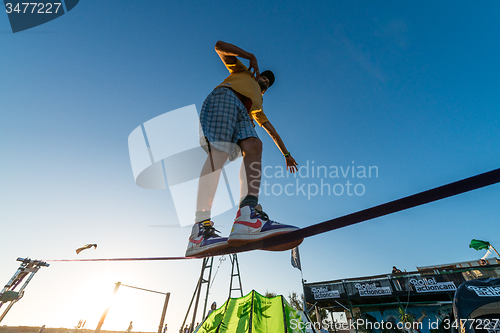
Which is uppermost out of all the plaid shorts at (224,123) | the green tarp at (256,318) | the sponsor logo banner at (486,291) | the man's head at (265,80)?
the man's head at (265,80)

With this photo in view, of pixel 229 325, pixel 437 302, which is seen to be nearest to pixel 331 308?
pixel 437 302

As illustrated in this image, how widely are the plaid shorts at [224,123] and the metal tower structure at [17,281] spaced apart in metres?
13.0

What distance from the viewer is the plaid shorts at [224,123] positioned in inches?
68.6

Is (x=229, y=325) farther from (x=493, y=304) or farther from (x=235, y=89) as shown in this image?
(x=235, y=89)

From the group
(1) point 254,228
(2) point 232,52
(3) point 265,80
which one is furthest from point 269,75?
(1) point 254,228

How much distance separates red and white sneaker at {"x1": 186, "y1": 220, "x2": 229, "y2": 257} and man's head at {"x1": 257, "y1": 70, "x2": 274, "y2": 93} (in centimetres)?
176

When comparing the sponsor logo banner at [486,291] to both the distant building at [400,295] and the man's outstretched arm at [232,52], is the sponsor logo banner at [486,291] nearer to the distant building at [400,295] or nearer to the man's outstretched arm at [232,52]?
the man's outstretched arm at [232,52]

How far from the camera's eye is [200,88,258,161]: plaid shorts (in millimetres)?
1743

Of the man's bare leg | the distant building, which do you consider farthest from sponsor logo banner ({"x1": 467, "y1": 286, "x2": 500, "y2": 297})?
the distant building

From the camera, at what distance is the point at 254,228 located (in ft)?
4.44

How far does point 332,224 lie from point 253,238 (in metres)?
0.50

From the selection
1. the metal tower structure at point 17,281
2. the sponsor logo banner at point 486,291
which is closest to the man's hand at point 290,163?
the sponsor logo banner at point 486,291

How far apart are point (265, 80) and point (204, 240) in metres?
2.03

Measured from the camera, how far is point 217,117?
5.89ft
